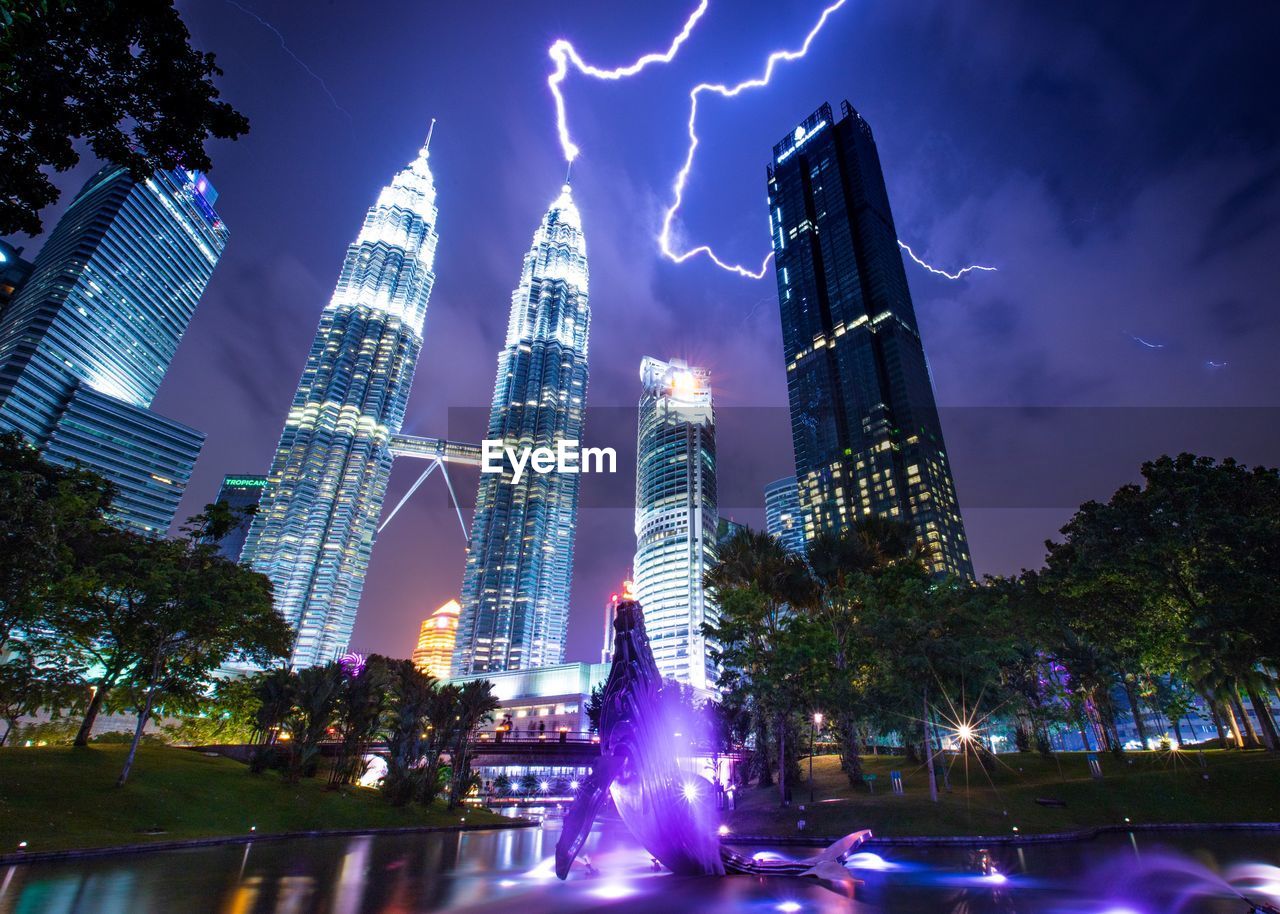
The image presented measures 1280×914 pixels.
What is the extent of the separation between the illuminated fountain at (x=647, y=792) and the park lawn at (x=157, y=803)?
626 inches

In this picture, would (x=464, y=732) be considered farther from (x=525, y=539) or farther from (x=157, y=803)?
(x=525, y=539)

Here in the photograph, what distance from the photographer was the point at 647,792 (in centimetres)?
1602

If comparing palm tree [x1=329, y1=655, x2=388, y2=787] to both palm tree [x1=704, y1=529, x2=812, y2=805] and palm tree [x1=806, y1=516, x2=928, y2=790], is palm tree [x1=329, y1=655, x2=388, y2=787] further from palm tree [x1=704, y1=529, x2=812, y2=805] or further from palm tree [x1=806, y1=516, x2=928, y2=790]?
palm tree [x1=806, y1=516, x2=928, y2=790]

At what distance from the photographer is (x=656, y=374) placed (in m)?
187

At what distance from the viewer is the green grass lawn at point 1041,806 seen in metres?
27.2

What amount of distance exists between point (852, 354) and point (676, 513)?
6335 centimetres

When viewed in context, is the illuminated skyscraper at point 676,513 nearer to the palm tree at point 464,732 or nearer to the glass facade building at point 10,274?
the palm tree at point 464,732

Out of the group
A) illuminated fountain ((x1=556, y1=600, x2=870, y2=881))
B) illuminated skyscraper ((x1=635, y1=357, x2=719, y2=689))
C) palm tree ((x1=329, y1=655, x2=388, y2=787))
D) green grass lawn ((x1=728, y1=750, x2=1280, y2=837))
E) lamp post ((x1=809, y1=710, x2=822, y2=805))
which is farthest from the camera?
illuminated skyscraper ((x1=635, y1=357, x2=719, y2=689))

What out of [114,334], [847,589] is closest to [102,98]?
[847,589]

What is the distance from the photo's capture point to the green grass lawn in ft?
89.4

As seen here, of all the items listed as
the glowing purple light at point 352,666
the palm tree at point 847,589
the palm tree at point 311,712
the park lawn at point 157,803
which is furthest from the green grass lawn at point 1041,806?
the glowing purple light at point 352,666

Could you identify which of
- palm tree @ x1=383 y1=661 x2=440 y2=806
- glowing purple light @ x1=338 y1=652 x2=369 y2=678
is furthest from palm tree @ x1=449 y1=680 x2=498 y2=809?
glowing purple light @ x1=338 y1=652 x2=369 y2=678

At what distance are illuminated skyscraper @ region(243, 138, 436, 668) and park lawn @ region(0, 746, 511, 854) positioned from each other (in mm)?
119789

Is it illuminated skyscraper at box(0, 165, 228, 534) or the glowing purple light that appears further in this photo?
Result: illuminated skyscraper at box(0, 165, 228, 534)
